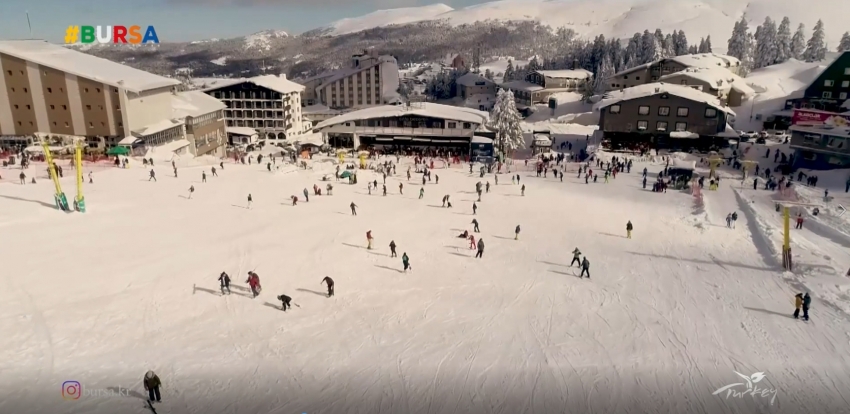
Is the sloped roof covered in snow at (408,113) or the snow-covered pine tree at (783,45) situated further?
the snow-covered pine tree at (783,45)

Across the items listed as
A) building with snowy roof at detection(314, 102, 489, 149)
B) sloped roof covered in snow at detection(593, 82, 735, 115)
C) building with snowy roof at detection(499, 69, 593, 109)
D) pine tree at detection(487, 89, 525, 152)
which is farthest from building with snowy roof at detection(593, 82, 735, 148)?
building with snowy roof at detection(499, 69, 593, 109)

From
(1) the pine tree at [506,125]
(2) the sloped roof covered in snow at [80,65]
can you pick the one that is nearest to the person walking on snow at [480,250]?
(1) the pine tree at [506,125]

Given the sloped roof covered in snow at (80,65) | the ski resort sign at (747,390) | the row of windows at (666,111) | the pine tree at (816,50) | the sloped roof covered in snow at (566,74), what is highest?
the pine tree at (816,50)

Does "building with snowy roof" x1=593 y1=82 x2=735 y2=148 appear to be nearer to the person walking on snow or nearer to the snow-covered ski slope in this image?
the snow-covered ski slope

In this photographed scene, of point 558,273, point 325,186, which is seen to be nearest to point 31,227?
point 325,186

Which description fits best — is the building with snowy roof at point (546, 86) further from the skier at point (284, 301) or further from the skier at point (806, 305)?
the skier at point (284, 301)

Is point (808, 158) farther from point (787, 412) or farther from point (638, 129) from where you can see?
point (787, 412)
